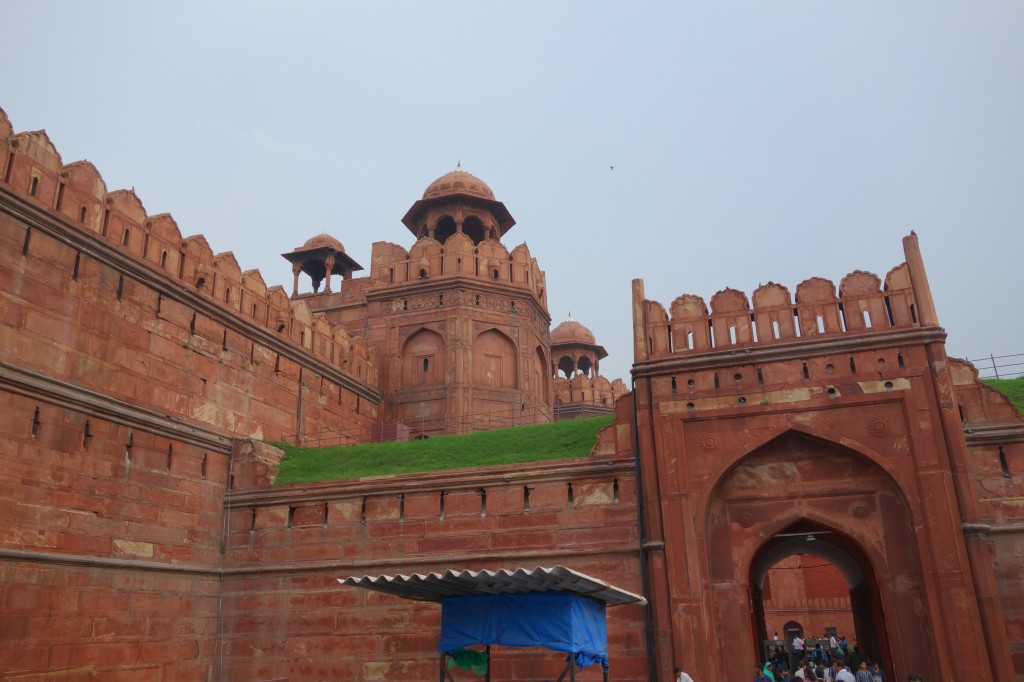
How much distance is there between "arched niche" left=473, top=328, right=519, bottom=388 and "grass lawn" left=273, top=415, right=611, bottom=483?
477 centimetres

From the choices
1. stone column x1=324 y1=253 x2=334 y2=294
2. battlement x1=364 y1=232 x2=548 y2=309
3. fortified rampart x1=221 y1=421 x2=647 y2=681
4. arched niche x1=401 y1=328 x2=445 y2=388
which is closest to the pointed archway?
fortified rampart x1=221 y1=421 x2=647 y2=681

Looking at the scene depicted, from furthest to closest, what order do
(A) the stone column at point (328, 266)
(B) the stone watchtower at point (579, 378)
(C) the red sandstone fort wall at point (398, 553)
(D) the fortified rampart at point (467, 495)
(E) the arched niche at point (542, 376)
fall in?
(B) the stone watchtower at point (579, 378) < (A) the stone column at point (328, 266) < (E) the arched niche at point (542, 376) < (C) the red sandstone fort wall at point (398, 553) < (D) the fortified rampart at point (467, 495)

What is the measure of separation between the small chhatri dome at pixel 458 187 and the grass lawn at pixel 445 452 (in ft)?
33.1

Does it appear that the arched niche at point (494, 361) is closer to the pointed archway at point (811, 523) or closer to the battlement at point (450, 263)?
the battlement at point (450, 263)

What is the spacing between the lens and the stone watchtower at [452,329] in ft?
71.1

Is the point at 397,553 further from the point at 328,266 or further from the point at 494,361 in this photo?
the point at 328,266

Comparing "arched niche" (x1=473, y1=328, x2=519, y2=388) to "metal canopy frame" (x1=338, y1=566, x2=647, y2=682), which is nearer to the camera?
"metal canopy frame" (x1=338, y1=566, x2=647, y2=682)

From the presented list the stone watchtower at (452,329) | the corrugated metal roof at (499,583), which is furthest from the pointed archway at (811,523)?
the stone watchtower at (452,329)

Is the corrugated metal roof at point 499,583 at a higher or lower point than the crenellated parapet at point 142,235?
lower

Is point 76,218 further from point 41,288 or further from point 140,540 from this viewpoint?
point 140,540

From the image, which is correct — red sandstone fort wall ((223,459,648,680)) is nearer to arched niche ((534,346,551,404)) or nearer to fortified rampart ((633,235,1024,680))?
fortified rampart ((633,235,1024,680))

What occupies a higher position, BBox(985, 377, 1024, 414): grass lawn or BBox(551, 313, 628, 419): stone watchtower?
BBox(551, 313, 628, 419): stone watchtower

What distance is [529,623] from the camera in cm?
880

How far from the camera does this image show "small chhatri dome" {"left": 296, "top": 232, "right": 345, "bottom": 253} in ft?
87.6
